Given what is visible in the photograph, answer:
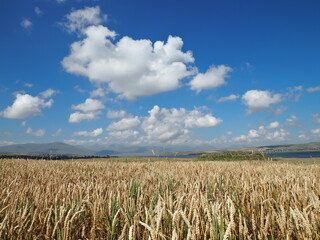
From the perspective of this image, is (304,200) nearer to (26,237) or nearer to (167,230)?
(167,230)

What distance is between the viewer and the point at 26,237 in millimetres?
2402

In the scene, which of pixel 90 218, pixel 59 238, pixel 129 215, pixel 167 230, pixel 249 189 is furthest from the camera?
pixel 249 189

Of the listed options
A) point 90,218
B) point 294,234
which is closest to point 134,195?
point 90,218

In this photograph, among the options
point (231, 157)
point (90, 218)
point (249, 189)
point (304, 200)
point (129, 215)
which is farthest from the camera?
point (231, 157)

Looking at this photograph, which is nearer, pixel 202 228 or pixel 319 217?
pixel 202 228

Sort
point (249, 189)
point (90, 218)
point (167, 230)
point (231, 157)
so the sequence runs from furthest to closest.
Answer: point (231, 157) < point (249, 189) < point (90, 218) < point (167, 230)

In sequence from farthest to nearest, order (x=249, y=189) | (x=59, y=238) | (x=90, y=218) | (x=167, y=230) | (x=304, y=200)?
(x=249, y=189), (x=304, y=200), (x=90, y=218), (x=167, y=230), (x=59, y=238)

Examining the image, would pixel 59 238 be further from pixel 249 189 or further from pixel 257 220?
pixel 249 189

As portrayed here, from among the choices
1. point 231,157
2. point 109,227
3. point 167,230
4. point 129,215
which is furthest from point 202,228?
point 231,157

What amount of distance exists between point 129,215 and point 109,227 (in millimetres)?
261

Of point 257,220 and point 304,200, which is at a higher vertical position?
point 304,200

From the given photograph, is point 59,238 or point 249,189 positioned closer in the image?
point 59,238

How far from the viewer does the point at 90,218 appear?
10.2ft

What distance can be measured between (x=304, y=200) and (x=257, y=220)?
839mm
